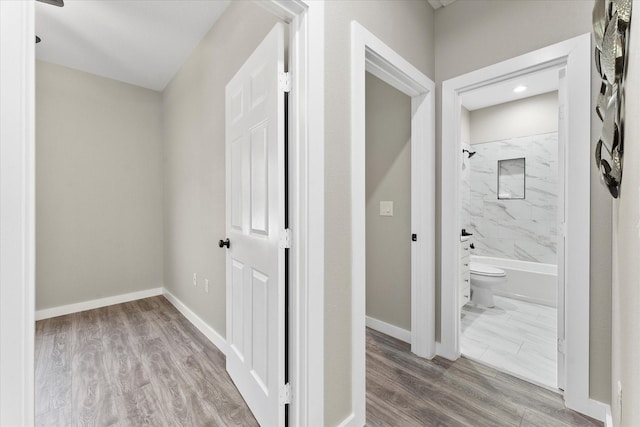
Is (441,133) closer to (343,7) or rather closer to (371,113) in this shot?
(371,113)

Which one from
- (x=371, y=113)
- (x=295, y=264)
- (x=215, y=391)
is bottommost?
(x=215, y=391)

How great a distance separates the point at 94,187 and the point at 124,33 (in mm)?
1730

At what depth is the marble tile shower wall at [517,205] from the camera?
11.7 feet

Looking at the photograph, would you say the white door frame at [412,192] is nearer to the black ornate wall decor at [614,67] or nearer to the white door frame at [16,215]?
the black ornate wall decor at [614,67]

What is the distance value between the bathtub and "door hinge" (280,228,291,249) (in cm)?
360

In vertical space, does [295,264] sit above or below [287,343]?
above

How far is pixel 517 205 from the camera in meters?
3.84

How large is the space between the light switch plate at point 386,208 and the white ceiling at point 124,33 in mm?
2070

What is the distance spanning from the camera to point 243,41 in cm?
195

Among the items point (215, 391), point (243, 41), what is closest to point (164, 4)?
point (243, 41)

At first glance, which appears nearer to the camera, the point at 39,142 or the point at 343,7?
the point at 343,7

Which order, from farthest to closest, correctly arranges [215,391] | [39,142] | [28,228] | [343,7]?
1. [39,142]
2. [215,391]
3. [343,7]
4. [28,228]

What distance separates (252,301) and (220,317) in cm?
94

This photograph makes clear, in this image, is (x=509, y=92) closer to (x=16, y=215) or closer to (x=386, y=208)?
(x=386, y=208)
